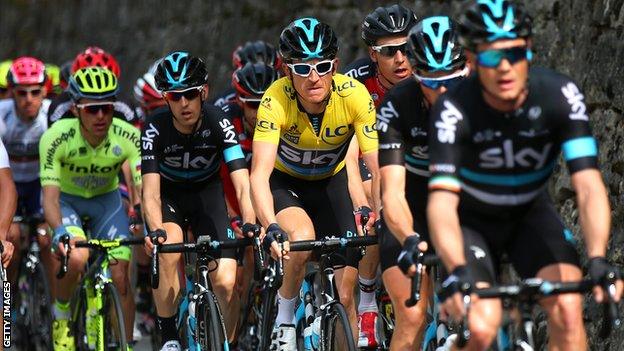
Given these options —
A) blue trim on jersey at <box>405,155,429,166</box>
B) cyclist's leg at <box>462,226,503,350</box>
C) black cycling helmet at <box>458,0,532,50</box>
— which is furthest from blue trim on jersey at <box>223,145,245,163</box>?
black cycling helmet at <box>458,0,532,50</box>

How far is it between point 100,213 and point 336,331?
3651 mm

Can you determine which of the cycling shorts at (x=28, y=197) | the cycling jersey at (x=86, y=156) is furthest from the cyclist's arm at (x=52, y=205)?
the cycling shorts at (x=28, y=197)

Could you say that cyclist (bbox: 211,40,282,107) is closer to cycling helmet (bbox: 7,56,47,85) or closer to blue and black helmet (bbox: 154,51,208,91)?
cycling helmet (bbox: 7,56,47,85)

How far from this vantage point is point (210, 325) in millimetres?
10031

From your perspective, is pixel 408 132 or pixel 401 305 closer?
pixel 401 305

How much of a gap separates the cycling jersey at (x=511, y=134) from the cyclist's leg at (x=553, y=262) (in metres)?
0.23

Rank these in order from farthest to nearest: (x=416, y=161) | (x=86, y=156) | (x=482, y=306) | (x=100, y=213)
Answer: (x=100, y=213), (x=86, y=156), (x=416, y=161), (x=482, y=306)

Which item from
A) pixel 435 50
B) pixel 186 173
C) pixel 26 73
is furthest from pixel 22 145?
pixel 435 50

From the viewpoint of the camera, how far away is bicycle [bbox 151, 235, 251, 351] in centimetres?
995

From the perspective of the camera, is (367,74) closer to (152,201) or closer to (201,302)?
(152,201)

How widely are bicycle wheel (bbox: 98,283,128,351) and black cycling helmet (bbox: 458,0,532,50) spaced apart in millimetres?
4531

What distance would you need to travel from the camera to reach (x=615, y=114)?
35.4 ft

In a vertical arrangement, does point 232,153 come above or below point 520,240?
above

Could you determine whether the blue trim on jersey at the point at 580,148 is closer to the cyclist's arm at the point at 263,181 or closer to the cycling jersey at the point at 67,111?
the cyclist's arm at the point at 263,181
